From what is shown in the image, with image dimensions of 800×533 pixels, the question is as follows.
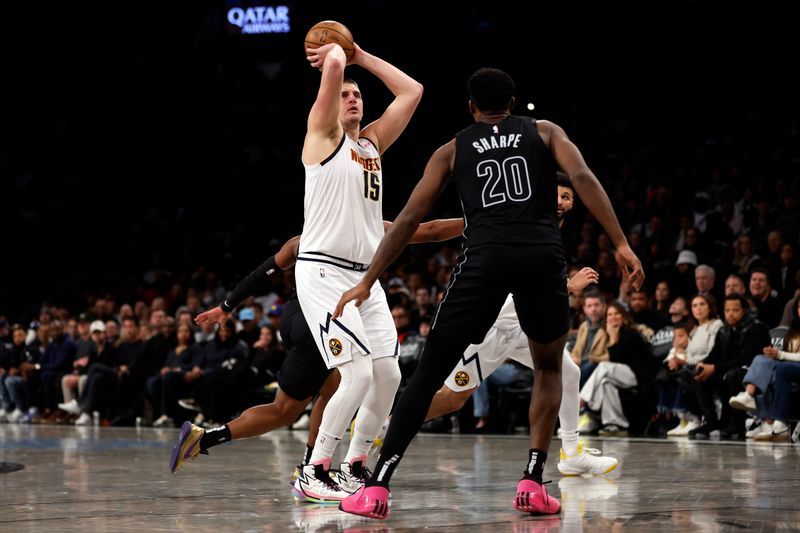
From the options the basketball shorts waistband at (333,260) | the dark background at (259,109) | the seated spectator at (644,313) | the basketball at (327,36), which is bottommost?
the seated spectator at (644,313)

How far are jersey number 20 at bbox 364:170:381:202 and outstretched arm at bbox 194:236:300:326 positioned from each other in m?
0.70

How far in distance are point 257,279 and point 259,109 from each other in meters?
15.0

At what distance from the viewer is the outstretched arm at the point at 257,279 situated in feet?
20.2

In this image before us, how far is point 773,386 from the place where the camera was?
919 centimetres

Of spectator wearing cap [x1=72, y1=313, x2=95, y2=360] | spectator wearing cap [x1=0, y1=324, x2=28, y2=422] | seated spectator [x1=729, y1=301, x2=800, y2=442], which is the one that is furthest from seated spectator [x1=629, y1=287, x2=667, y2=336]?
spectator wearing cap [x1=0, y1=324, x2=28, y2=422]

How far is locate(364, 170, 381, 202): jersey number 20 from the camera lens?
5.58 meters

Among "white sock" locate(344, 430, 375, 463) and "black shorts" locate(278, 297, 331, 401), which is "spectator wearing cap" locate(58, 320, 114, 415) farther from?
"white sock" locate(344, 430, 375, 463)

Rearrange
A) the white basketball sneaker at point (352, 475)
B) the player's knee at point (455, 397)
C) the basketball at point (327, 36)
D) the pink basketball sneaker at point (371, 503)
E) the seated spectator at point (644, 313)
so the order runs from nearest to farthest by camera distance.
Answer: the pink basketball sneaker at point (371, 503) < the white basketball sneaker at point (352, 475) < the basketball at point (327, 36) < the player's knee at point (455, 397) < the seated spectator at point (644, 313)

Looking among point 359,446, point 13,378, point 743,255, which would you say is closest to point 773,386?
point 743,255

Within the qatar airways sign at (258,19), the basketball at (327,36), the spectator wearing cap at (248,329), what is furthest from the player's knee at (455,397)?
the qatar airways sign at (258,19)

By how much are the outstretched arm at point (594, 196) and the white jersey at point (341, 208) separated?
1142 millimetres

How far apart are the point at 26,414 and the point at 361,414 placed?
1084 centimetres

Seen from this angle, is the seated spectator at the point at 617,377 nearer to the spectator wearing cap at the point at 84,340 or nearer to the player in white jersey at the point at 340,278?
the player in white jersey at the point at 340,278

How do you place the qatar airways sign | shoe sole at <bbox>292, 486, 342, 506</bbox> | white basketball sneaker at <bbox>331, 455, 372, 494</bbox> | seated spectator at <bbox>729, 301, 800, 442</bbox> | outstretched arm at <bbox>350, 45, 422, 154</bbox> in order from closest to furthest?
shoe sole at <bbox>292, 486, 342, 506</bbox> < white basketball sneaker at <bbox>331, 455, 372, 494</bbox> < outstretched arm at <bbox>350, 45, 422, 154</bbox> < seated spectator at <bbox>729, 301, 800, 442</bbox> < the qatar airways sign
